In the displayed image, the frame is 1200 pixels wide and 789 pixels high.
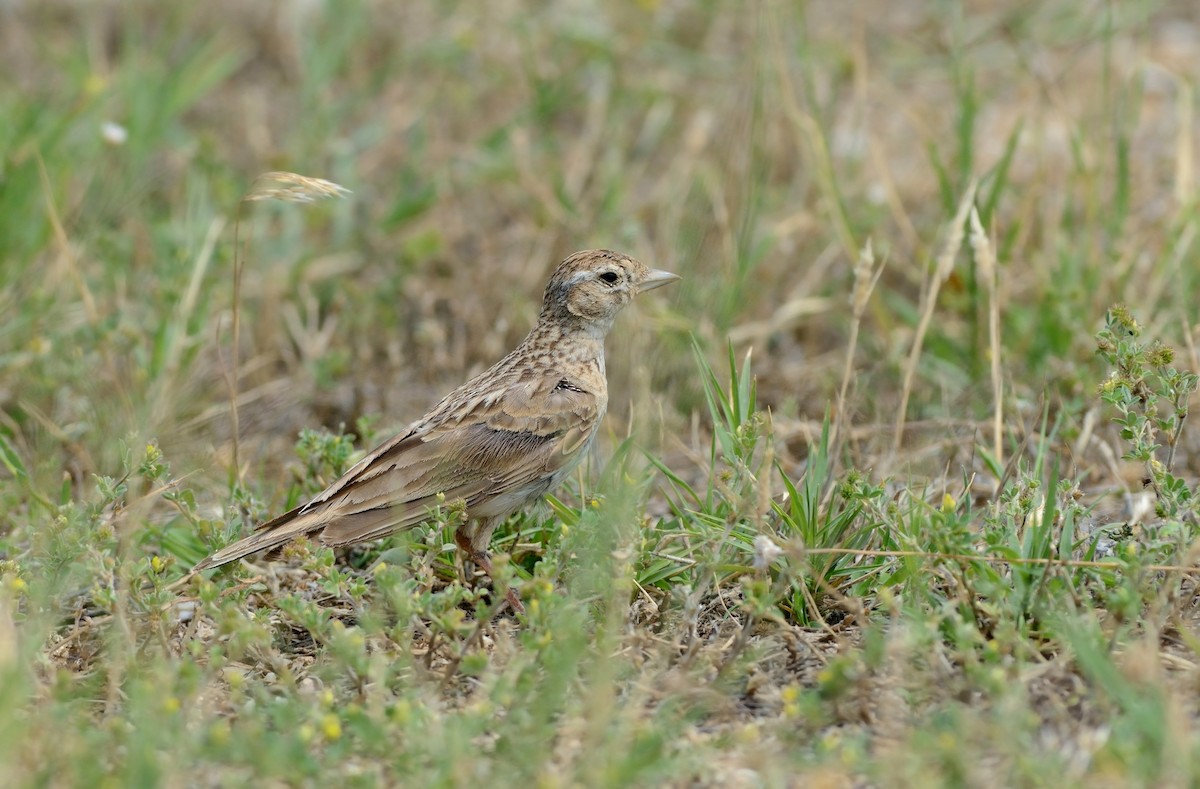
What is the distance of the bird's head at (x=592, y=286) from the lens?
5.50m

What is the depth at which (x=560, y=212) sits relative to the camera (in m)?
7.12

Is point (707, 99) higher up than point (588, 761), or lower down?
higher up

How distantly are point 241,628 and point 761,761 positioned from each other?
4.18 feet

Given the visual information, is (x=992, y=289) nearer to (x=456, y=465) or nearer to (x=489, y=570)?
(x=456, y=465)

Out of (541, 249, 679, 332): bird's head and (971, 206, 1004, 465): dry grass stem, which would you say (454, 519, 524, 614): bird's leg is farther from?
(971, 206, 1004, 465): dry grass stem

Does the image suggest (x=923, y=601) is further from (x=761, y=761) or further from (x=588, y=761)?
(x=588, y=761)

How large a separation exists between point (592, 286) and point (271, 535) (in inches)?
64.8

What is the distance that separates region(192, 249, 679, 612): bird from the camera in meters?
4.52

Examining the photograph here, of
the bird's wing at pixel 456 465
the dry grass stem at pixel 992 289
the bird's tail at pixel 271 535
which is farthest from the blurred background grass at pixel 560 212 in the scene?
the bird's tail at pixel 271 535

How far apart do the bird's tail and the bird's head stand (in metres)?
1.39

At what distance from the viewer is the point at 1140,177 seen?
7699 millimetres

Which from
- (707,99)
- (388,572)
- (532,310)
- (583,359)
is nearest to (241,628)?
(388,572)

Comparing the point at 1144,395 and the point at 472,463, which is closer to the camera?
the point at 1144,395

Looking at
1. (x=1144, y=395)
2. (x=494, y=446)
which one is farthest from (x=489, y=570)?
(x=1144, y=395)
